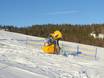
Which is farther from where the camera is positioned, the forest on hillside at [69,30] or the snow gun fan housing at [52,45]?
the forest on hillside at [69,30]

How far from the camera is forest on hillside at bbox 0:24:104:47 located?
34312 mm

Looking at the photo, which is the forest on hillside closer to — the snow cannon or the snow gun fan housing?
the snow gun fan housing

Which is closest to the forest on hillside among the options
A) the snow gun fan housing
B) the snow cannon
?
the snow gun fan housing

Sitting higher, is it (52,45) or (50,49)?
(52,45)

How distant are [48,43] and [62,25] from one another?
23.5 m

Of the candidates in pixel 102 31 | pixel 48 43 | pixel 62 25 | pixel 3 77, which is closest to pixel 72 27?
pixel 62 25

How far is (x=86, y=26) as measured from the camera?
1647 inches

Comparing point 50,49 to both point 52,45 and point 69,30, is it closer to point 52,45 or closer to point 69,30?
point 52,45

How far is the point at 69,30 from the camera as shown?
130ft

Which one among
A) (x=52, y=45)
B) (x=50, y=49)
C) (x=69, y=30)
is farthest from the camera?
(x=69, y=30)

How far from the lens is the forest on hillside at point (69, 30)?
113ft

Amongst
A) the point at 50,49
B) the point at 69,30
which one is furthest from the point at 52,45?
the point at 69,30

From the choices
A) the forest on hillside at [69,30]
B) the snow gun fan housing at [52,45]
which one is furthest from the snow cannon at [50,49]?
the forest on hillside at [69,30]

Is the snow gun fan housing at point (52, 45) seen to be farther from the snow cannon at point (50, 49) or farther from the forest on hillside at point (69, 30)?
the forest on hillside at point (69, 30)
